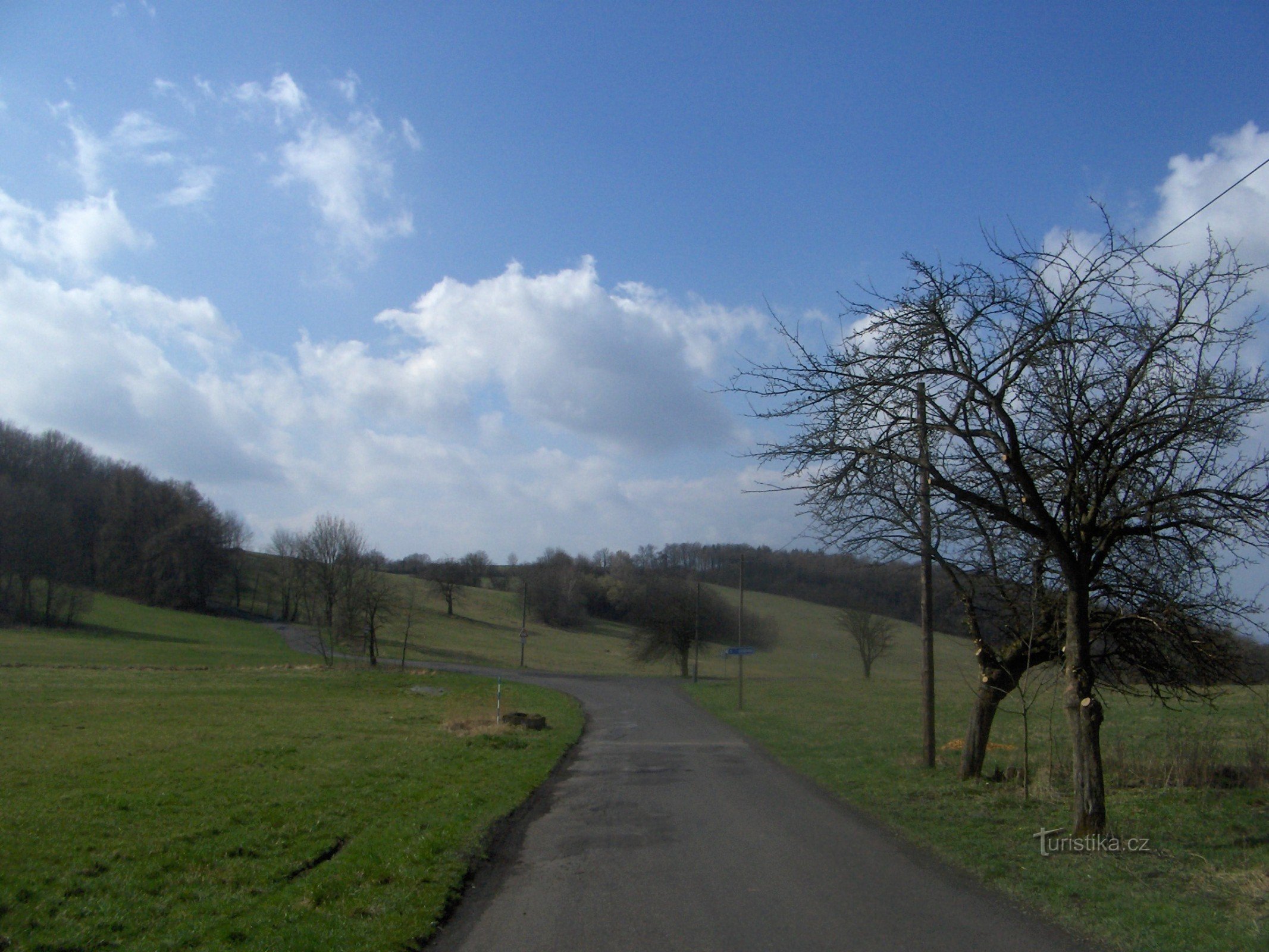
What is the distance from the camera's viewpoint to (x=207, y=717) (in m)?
22.5

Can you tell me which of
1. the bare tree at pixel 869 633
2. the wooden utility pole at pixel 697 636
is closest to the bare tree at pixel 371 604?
the wooden utility pole at pixel 697 636

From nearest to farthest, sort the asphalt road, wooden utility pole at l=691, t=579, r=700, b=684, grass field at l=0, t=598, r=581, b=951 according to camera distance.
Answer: the asphalt road < grass field at l=0, t=598, r=581, b=951 < wooden utility pole at l=691, t=579, r=700, b=684

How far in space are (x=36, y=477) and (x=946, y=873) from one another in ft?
324

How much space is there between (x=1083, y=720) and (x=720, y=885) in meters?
4.21

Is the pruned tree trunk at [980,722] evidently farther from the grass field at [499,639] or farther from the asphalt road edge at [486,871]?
the grass field at [499,639]

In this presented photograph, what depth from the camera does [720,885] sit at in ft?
23.1

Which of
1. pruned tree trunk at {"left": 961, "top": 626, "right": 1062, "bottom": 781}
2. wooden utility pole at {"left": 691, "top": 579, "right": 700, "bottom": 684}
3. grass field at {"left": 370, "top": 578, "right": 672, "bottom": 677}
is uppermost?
pruned tree trunk at {"left": 961, "top": 626, "right": 1062, "bottom": 781}

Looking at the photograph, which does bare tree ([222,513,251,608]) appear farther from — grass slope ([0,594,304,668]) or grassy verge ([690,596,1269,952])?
grassy verge ([690,596,1269,952])

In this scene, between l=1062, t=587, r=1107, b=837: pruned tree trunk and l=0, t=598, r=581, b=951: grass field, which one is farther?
l=1062, t=587, r=1107, b=837: pruned tree trunk

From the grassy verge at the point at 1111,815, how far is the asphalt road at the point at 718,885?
1.65 ft

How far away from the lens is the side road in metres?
5.66

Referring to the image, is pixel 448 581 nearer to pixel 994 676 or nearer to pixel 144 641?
pixel 144 641

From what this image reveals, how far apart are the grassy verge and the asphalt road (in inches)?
19.8

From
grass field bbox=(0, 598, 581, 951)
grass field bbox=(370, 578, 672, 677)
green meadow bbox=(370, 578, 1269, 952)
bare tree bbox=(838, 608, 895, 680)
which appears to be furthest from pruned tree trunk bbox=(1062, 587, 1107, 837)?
grass field bbox=(370, 578, 672, 677)
